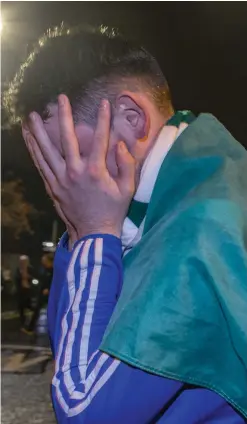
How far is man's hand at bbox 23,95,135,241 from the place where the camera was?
1.73 feet

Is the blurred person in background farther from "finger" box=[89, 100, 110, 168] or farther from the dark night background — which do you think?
"finger" box=[89, 100, 110, 168]

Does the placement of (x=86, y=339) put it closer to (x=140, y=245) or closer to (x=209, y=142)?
(x=140, y=245)

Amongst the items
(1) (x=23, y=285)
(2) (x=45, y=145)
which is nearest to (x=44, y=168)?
(2) (x=45, y=145)

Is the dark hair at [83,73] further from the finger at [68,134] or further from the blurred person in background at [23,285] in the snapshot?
the blurred person in background at [23,285]

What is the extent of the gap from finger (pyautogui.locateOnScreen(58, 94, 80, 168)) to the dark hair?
0.02 meters

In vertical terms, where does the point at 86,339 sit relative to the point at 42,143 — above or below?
below

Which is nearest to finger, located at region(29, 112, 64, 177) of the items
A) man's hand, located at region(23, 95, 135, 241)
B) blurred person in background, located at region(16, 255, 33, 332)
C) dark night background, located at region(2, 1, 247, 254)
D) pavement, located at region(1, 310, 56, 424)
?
man's hand, located at region(23, 95, 135, 241)

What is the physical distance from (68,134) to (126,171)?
63 millimetres

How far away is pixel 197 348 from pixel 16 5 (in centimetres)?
265

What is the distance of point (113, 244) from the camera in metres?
0.51

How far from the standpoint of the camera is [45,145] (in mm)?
561

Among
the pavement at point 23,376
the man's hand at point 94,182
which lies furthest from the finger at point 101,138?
the pavement at point 23,376

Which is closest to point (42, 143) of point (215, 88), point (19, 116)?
point (19, 116)

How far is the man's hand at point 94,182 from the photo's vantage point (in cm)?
53
